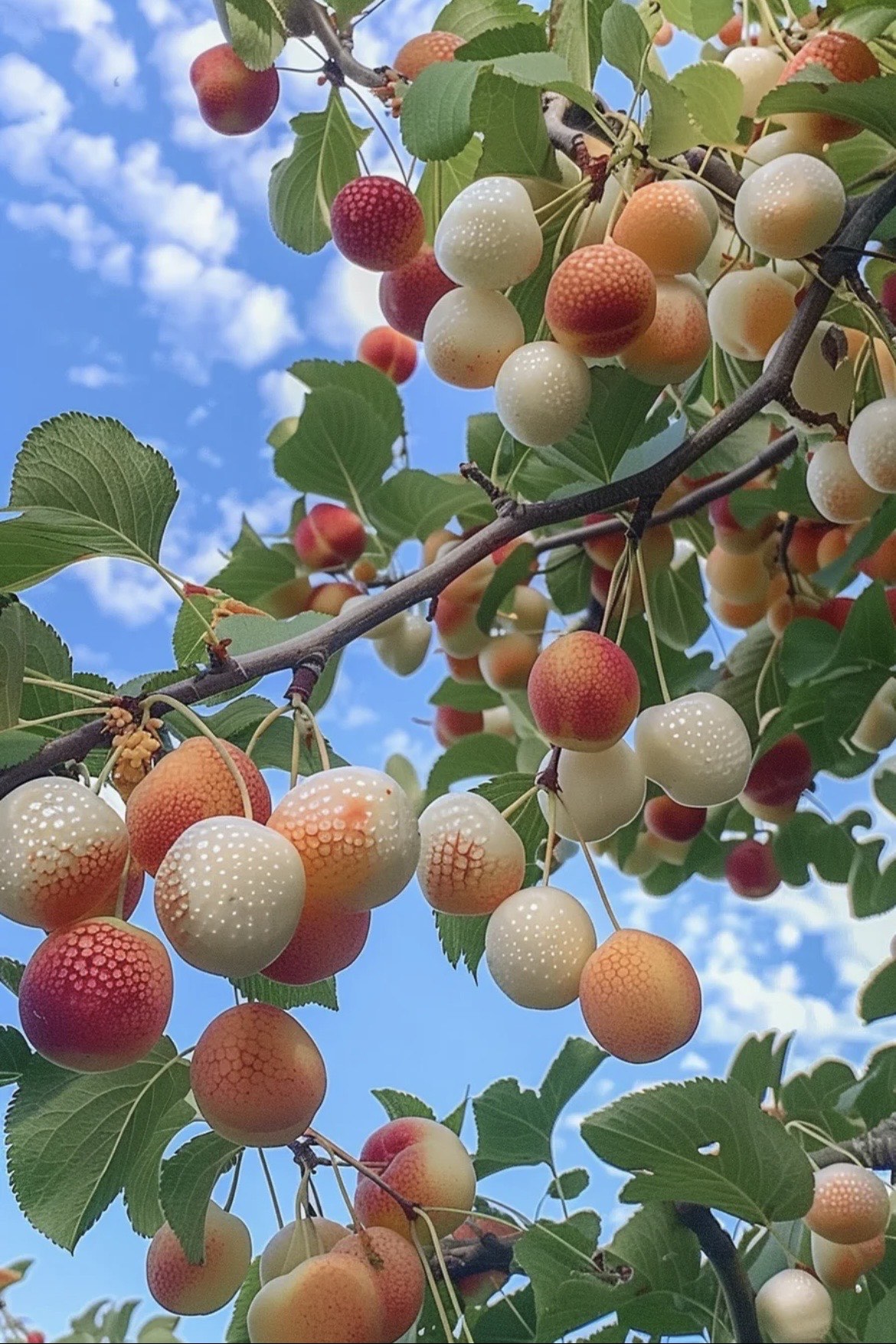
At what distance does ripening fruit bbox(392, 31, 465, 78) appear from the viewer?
783 millimetres

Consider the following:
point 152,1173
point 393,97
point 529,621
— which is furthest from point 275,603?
point 152,1173

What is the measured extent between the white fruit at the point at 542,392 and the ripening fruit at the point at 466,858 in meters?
0.18

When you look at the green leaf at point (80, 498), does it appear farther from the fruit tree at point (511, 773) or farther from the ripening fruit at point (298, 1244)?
the ripening fruit at point (298, 1244)

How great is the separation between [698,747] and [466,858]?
114 mm

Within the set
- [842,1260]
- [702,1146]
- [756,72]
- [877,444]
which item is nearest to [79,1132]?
[702,1146]

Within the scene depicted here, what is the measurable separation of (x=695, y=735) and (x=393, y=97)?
0.47 metres

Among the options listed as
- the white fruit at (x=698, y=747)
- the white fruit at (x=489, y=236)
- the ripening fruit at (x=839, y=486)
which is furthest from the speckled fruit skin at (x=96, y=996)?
the ripening fruit at (x=839, y=486)

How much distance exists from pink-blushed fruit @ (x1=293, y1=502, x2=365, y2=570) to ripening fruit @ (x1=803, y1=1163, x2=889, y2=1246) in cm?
64

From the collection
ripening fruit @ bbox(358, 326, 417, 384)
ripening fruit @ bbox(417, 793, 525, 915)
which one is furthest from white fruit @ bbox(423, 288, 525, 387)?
ripening fruit @ bbox(358, 326, 417, 384)

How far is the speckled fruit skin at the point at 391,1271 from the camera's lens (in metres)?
0.46

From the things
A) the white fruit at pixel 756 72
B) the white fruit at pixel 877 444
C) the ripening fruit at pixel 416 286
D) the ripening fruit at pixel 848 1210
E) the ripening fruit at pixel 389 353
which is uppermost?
the ripening fruit at pixel 389 353

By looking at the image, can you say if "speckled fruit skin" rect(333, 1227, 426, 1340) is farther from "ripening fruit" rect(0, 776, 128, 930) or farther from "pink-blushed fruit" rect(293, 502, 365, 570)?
"pink-blushed fruit" rect(293, 502, 365, 570)

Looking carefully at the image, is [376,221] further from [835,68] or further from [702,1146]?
[702,1146]

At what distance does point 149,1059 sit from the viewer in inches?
21.2
